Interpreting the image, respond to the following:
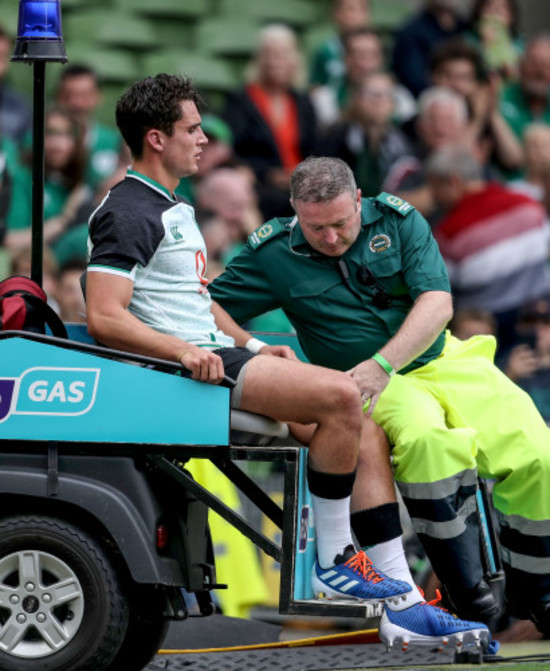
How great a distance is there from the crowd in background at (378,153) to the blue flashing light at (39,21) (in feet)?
9.55

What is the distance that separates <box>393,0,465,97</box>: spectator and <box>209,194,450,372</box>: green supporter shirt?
6.12m

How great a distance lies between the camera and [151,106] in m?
5.44

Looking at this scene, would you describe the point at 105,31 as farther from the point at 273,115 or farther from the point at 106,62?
the point at 273,115

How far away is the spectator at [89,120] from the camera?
10086mm

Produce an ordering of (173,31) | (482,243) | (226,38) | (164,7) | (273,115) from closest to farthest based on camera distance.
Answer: (482,243)
(273,115)
(226,38)
(164,7)
(173,31)

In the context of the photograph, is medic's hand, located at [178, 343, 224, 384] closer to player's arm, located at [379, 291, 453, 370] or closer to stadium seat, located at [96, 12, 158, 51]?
player's arm, located at [379, 291, 453, 370]

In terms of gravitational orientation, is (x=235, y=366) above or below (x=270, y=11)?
below

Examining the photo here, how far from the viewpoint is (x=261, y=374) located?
210 inches

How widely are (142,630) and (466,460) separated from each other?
4.50ft

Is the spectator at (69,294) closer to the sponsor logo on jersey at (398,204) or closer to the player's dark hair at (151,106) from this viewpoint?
the sponsor logo on jersey at (398,204)

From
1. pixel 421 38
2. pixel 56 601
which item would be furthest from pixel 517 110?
pixel 56 601

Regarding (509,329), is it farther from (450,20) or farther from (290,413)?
(290,413)

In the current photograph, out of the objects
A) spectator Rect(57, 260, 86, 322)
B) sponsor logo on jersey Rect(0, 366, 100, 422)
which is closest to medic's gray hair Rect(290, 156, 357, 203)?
sponsor logo on jersey Rect(0, 366, 100, 422)

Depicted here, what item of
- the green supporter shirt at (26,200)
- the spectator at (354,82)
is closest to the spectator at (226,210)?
the green supporter shirt at (26,200)
